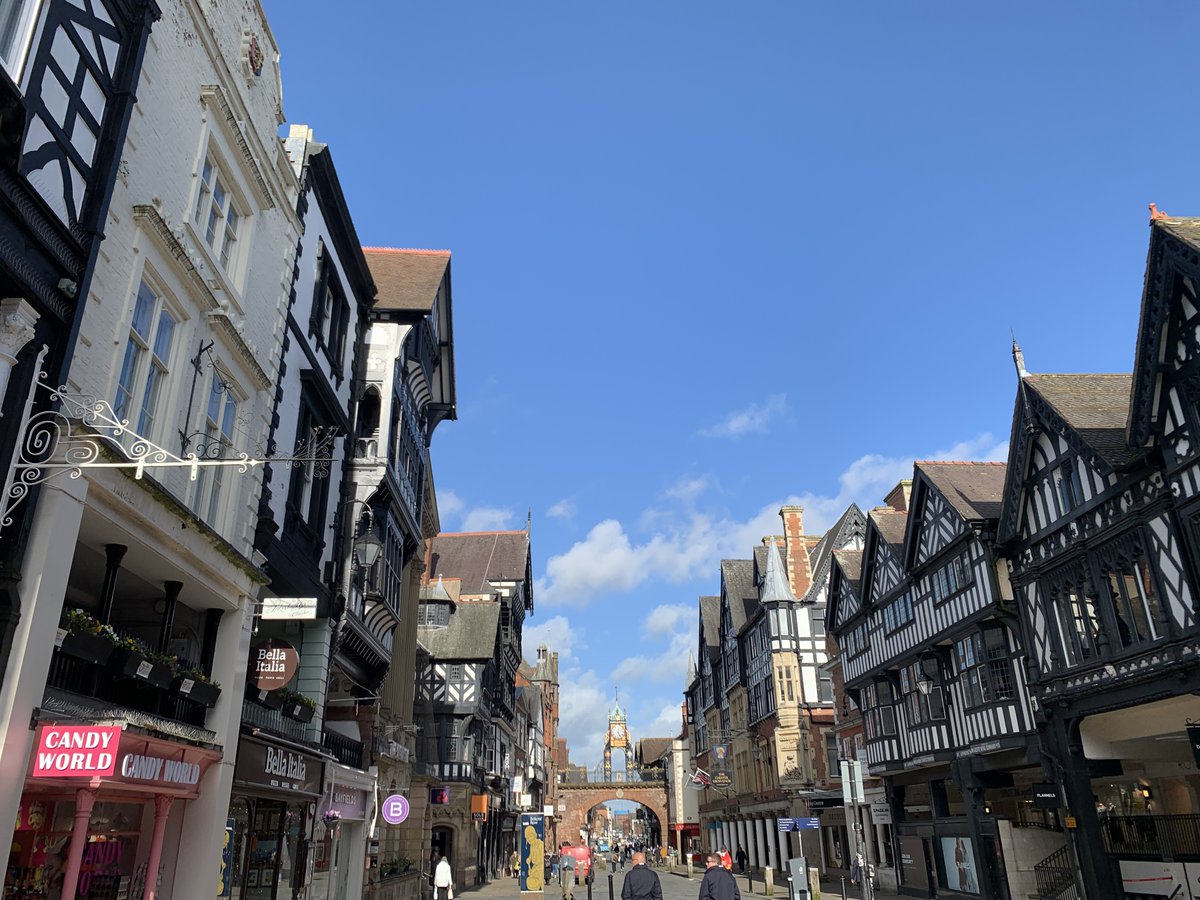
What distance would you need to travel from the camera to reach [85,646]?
8.29 meters

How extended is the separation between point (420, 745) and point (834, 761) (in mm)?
19354

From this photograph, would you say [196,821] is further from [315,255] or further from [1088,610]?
[1088,610]

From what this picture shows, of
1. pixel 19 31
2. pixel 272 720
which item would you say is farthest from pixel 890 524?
pixel 19 31

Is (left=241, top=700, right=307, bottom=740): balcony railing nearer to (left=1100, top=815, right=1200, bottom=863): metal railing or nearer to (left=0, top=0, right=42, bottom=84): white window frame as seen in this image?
(left=0, top=0, right=42, bottom=84): white window frame

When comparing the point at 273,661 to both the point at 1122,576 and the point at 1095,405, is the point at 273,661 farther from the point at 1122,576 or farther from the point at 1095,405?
the point at 1095,405

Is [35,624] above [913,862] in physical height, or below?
above

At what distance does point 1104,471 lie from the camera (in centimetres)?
1750

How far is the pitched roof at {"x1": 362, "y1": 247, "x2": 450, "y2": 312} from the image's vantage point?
21266 mm

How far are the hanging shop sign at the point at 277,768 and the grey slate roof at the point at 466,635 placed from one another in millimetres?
23694

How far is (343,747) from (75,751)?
11.5 metres

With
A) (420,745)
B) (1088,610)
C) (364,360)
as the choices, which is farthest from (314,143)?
(420,745)

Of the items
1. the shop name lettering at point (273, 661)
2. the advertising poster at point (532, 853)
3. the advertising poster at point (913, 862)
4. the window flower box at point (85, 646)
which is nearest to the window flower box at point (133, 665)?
the window flower box at point (85, 646)

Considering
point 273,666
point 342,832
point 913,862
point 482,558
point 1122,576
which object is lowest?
point 913,862

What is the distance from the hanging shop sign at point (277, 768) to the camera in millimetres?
12062
